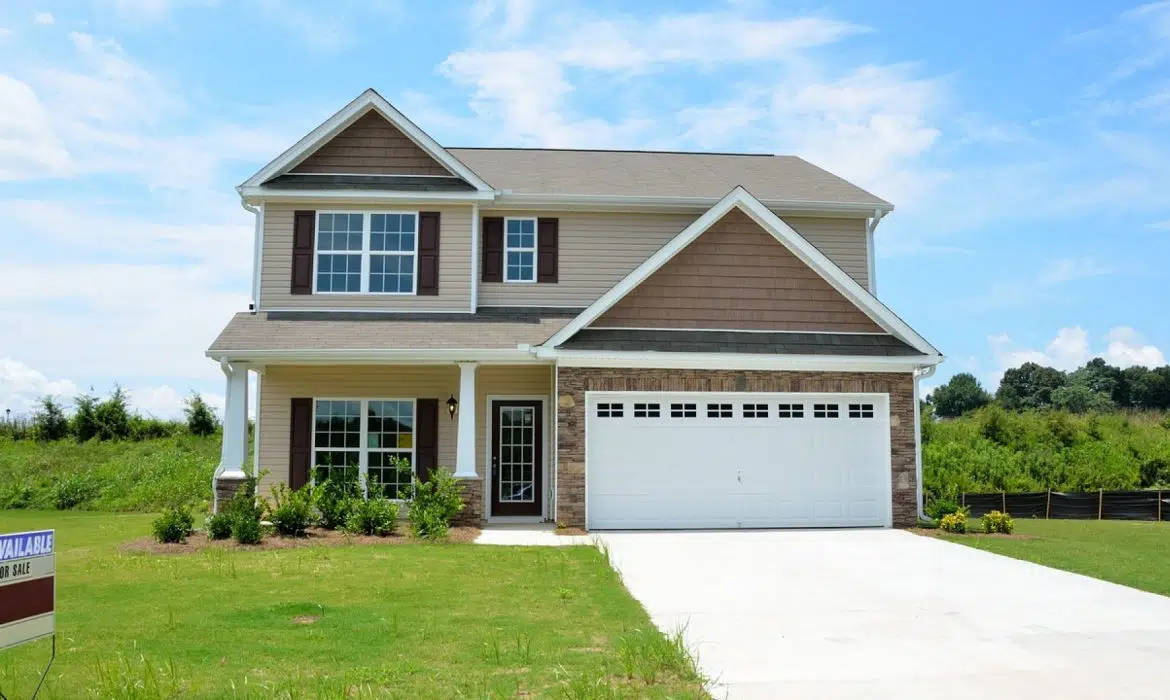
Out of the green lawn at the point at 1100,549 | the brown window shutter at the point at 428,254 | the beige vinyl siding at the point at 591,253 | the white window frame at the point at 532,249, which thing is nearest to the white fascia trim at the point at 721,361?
the beige vinyl siding at the point at 591,253

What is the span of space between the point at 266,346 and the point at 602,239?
6.49m

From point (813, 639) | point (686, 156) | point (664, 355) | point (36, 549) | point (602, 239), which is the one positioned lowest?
point (813, 639)

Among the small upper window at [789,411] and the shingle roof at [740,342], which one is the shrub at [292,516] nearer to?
the shingle roof at [740,342]

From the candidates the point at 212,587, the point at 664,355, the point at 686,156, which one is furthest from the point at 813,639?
the point at 686,156

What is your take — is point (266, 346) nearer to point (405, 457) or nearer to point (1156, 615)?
point (405, 457)

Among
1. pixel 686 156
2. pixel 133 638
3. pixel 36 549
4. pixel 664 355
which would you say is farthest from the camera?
pixel 686 156

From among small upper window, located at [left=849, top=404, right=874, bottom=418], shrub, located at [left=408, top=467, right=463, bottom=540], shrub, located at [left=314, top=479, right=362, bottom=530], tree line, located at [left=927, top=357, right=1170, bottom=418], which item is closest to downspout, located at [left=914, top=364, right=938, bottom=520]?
small upper window, located at [left=849, top=404, right=874, bottom=418]

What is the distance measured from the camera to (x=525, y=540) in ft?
44.2

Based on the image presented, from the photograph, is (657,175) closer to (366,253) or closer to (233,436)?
(366,253)

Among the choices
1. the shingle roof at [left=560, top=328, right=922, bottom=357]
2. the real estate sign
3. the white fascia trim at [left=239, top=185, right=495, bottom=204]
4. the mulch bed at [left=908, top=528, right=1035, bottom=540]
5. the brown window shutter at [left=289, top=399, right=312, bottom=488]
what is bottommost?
the mulch bed at [left=908, top=528, right=1035, bottom=540]

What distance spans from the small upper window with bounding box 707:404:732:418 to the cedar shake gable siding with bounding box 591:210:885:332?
1319 mm

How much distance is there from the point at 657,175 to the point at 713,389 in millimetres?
6188

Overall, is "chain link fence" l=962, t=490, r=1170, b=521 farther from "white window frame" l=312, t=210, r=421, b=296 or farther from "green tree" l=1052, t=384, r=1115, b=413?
"green tree" l=1052, t=384, r=1115, b=413

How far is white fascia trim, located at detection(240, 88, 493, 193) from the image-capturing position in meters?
16.8
